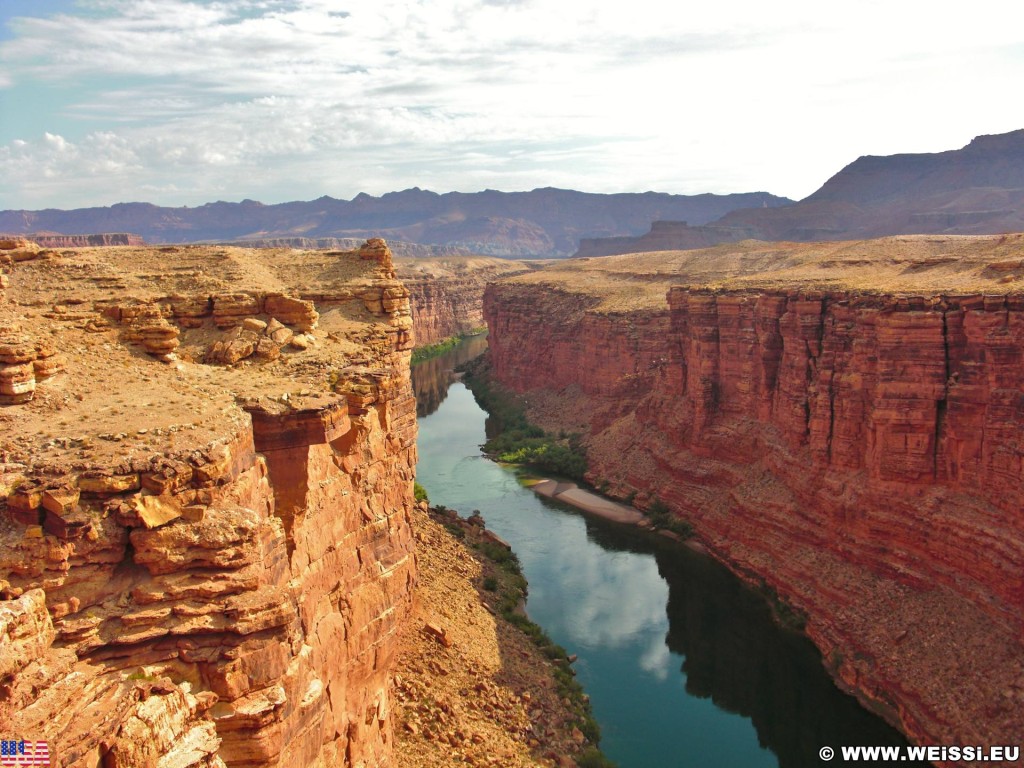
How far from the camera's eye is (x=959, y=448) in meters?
29.2

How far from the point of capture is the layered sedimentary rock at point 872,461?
26141mm

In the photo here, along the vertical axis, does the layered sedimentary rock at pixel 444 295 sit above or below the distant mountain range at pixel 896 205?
below

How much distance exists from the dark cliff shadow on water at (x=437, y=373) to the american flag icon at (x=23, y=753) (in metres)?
63.6

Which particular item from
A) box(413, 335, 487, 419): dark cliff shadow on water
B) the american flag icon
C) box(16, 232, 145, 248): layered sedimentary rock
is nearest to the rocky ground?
the american flag icon

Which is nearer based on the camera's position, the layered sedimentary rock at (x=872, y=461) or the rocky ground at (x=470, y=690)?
the rocky ground at (x=470, y=690)

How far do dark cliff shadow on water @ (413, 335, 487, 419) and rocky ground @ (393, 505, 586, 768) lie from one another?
44025 mm

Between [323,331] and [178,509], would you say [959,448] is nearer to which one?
[323,331]

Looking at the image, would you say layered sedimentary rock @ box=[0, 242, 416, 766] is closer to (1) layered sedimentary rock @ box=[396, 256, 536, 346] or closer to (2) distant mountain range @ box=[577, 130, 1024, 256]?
(1) layered sedimentary rock @ box=[396, 256, 536, 346]

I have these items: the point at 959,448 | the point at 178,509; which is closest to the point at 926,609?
the point at 959,448

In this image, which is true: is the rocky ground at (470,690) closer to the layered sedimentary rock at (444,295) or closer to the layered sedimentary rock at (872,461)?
the layered sedimentary rock at (872,461)

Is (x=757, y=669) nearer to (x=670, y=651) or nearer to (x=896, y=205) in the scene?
(x=670, y=651)

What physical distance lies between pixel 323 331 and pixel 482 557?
17329 millimetres

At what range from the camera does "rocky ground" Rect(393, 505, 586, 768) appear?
21.5 meters

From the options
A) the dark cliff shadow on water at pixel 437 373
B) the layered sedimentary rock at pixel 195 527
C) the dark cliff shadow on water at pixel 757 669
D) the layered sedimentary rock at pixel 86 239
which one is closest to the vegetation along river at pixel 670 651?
the dark cliff shadow on water at pixel 757 669
